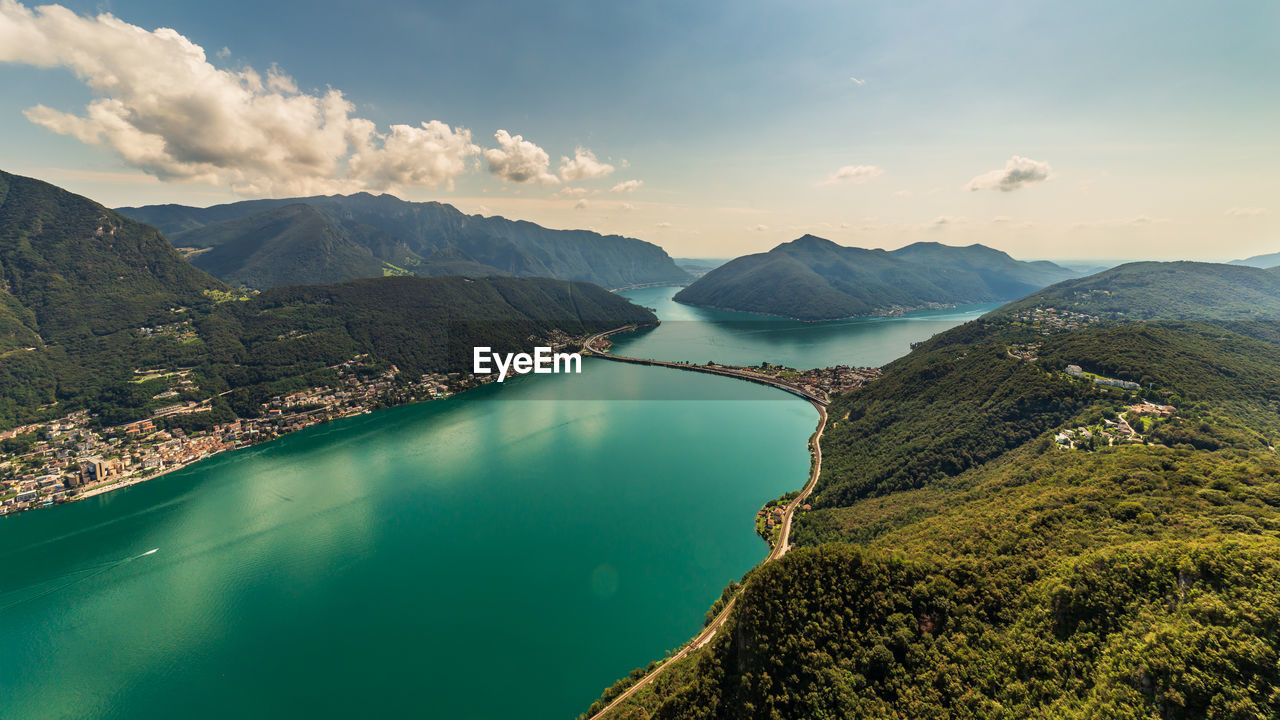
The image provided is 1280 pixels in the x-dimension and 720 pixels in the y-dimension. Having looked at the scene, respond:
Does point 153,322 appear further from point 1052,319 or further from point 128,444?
point 1052,319

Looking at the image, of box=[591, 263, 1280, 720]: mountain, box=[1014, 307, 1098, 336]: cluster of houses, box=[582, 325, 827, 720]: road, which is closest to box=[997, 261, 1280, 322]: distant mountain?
box=[1014, 307, 1098, 336]: cluster of houses

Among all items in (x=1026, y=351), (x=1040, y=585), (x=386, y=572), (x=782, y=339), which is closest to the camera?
(x=1040, y=585)

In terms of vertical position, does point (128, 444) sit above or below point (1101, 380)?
below

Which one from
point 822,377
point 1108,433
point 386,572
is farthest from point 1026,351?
point 386,572

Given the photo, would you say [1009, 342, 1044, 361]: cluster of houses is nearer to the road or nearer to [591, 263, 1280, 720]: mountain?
[591, 263, 1280, 720]: mountain

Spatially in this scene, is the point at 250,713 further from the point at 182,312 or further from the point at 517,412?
the point at 182,312

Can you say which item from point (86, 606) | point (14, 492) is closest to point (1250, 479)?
point (86, 606)

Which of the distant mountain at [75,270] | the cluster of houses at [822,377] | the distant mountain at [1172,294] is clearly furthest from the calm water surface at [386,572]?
the distant mountain at [1172,294]
